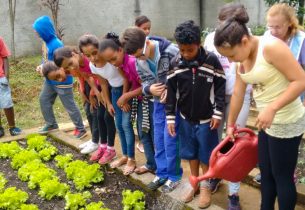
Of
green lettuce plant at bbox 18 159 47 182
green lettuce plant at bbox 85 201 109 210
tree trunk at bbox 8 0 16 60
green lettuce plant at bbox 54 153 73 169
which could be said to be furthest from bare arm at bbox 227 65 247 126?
tree trunk at bbox 8 0 16 60

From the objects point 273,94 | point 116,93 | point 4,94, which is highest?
point 273,94

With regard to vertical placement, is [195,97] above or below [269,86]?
below

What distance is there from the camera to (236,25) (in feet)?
7.27

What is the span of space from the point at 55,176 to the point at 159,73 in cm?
188

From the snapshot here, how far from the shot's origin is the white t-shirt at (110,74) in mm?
3752

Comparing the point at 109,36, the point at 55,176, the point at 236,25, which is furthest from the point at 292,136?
the point at 55,176

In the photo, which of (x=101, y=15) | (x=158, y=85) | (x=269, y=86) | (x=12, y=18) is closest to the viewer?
(x=269, y=86)

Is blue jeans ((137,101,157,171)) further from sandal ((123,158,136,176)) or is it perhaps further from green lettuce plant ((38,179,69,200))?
green lettuce plant ((38,179,69,200))

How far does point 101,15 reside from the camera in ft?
41.1

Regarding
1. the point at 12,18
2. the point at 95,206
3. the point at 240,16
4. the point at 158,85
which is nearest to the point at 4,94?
the point at 95,206

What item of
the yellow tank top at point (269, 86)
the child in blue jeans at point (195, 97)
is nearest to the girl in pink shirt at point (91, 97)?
the child in blue jeans at point (195, 97)

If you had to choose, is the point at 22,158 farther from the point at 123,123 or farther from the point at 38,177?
the point at 123,123

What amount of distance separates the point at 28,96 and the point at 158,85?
5442 mm

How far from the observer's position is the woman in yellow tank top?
2.12 metres
